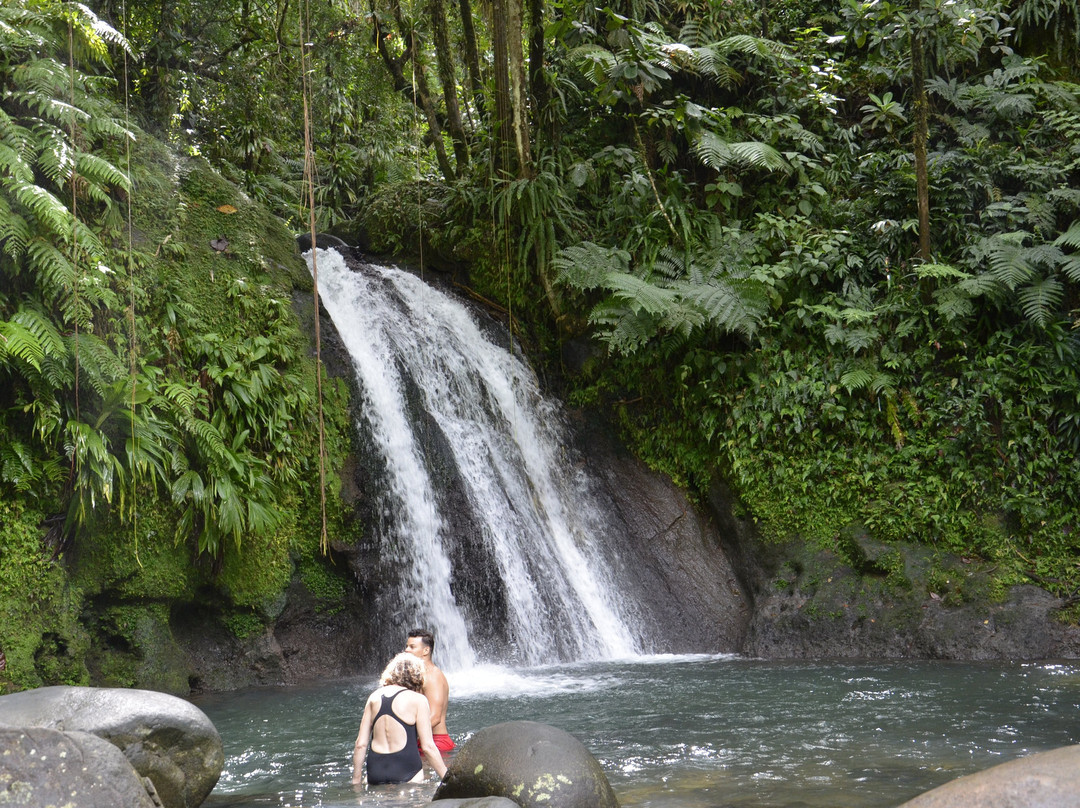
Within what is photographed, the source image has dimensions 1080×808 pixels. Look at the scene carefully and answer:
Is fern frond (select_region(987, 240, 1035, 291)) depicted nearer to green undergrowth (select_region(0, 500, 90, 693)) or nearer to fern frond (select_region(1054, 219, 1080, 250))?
fern frond (select_region(1054, 219, 1080, 250))

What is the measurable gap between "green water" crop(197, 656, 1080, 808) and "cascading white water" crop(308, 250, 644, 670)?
2.09 ft

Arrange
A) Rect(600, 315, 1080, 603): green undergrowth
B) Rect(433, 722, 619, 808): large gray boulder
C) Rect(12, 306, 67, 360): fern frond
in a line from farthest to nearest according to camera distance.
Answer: Rect(600, 315, 1080, 603): green undergrowth, Rect(12, 306, 67, 360): fern frond, Rect(433, 722, 619, 808): large gray boulder

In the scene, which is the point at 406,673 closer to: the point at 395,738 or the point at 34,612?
the point at 395,738

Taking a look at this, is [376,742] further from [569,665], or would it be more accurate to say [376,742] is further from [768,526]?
[768,526]

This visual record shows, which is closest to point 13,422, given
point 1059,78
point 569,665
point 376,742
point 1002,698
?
point 376,742

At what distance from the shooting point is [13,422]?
732 cm

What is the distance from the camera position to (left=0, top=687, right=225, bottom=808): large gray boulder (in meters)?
4.06

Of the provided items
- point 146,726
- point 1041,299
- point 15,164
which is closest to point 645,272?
point 1041,299

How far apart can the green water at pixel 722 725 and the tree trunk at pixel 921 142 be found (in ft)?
15.2

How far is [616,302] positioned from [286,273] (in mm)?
3844

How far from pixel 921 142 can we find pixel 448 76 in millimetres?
6499

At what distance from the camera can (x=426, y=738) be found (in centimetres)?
491

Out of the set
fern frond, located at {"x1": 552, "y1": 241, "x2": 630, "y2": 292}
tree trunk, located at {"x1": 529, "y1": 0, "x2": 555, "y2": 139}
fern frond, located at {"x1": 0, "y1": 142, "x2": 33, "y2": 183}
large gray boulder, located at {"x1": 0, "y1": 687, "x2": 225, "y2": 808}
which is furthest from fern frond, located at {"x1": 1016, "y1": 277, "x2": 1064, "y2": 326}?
fern frond, located at {"x1": 0, "y1": 142, "x2": 33, "y2": 183}

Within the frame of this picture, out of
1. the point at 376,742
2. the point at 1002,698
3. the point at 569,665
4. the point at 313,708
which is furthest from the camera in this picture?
the point at 569,665
